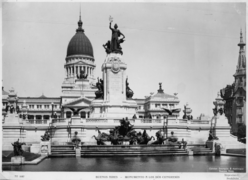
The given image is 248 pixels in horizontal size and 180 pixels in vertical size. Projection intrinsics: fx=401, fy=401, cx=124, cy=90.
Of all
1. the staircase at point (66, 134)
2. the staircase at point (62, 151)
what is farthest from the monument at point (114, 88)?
the staircase at point (62, 151)

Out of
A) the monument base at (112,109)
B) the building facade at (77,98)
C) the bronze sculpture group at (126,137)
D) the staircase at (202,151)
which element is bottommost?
the staircase at (202,151)

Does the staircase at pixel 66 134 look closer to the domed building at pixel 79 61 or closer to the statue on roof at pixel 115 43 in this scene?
the statue on roof at pixel 115 43

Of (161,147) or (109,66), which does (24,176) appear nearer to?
(161,147)

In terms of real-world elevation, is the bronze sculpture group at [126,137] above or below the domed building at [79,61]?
below

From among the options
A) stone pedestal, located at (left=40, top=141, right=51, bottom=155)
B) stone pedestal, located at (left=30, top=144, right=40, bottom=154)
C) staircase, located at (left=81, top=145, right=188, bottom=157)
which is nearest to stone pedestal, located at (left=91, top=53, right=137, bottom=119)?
staircase, located at (left=81, top=145, right=188, bottom=157)

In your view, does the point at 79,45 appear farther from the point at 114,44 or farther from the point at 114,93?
the point at 114,93

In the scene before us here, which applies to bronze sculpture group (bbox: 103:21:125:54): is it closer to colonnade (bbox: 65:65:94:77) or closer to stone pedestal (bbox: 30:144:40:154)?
stone pedestal (bbox: 30:144:40:154)

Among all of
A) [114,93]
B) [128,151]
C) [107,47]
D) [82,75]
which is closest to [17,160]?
[128,151]
